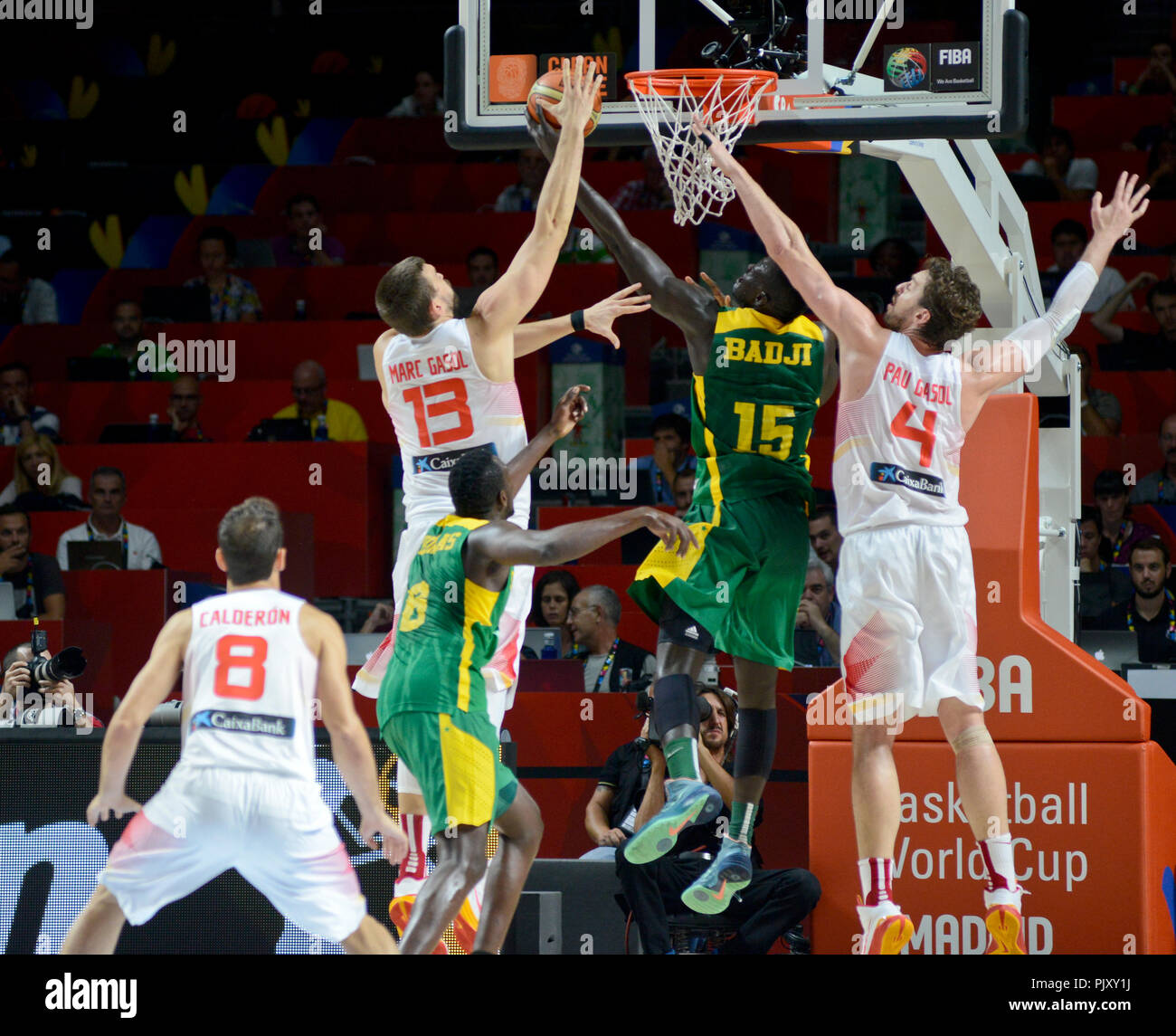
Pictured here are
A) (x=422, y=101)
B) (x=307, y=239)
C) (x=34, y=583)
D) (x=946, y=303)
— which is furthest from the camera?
(x=422, y=101)

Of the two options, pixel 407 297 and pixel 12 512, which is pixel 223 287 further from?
pixel 407 297

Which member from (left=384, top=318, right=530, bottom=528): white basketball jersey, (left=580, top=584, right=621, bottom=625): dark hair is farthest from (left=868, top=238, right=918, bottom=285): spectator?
(left=384, top=318, right=530, bottom=528): white basketball jersey

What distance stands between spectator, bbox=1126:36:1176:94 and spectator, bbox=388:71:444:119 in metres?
5.94

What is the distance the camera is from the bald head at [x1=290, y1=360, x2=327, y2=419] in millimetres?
11344

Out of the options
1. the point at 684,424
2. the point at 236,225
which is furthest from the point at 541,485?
the point at 236,225

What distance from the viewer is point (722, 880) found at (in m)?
6.58

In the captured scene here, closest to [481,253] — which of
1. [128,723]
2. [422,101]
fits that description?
[422,101]

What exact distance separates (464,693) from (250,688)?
2.57 feet

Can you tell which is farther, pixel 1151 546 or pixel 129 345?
pixel 129 345

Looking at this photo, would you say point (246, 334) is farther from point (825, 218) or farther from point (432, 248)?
point (825, 218)

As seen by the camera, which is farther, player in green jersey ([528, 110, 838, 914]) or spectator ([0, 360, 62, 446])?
spectator ([0, 360, 62, 446])

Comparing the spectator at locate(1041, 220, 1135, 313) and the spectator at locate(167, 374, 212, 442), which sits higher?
the spectator at locate(1041, 220, 1135, 313)

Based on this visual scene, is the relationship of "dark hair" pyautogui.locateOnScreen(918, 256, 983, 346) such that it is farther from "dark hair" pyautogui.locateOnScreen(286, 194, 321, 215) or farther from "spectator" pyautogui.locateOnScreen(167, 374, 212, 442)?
"dark hair" pyautogui.locateOnScreen(286, 194, 321, 215)
